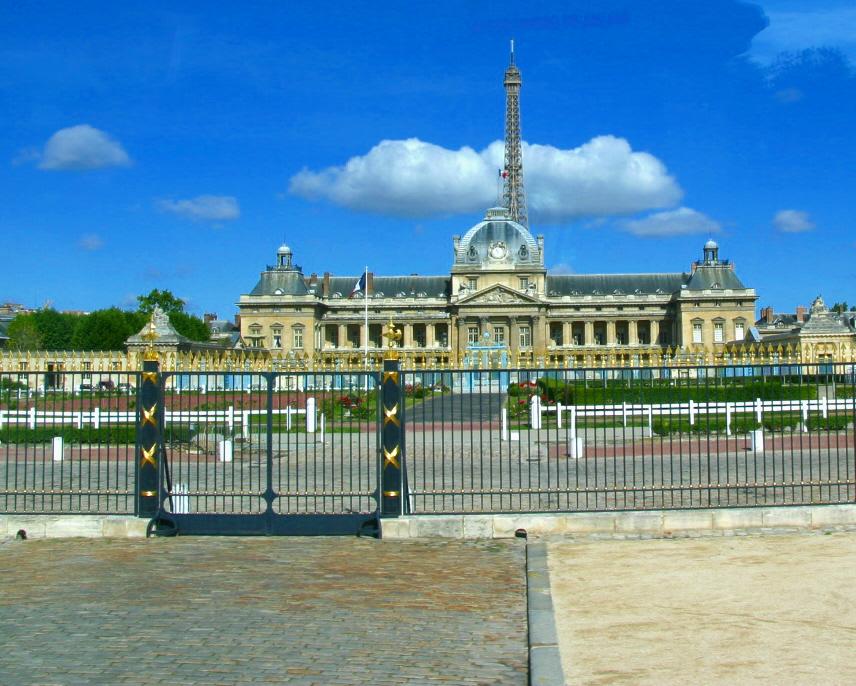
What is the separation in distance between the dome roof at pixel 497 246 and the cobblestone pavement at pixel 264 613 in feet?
295

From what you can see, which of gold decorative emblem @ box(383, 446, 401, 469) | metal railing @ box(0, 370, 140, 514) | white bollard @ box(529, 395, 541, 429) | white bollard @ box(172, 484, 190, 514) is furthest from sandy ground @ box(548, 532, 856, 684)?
metal railing @ box(0, 370, 140, 514)

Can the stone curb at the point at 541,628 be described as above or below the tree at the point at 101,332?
below

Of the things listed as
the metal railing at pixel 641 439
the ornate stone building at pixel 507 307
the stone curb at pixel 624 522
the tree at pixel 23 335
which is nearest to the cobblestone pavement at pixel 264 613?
the stone curb at pixel 624 522

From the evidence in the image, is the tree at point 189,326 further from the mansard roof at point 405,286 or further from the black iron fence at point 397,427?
the black iron fence at point 397,427

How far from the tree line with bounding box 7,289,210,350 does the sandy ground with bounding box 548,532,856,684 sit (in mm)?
79381

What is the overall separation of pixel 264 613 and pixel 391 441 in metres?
4.22

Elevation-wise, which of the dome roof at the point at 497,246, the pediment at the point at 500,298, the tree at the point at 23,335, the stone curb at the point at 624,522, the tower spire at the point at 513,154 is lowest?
the stone curb at the point at 624,522

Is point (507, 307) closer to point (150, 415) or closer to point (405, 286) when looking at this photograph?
point (405, 286)

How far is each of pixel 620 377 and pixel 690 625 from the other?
642 centimetres

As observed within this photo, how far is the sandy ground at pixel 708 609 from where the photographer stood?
6438 mm

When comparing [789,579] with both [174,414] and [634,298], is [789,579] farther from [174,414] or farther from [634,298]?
[634,298]

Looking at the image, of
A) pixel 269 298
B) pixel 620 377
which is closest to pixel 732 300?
pixel 269 298

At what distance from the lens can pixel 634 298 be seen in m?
102

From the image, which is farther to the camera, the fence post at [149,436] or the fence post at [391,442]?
the fence post at [149,436]
